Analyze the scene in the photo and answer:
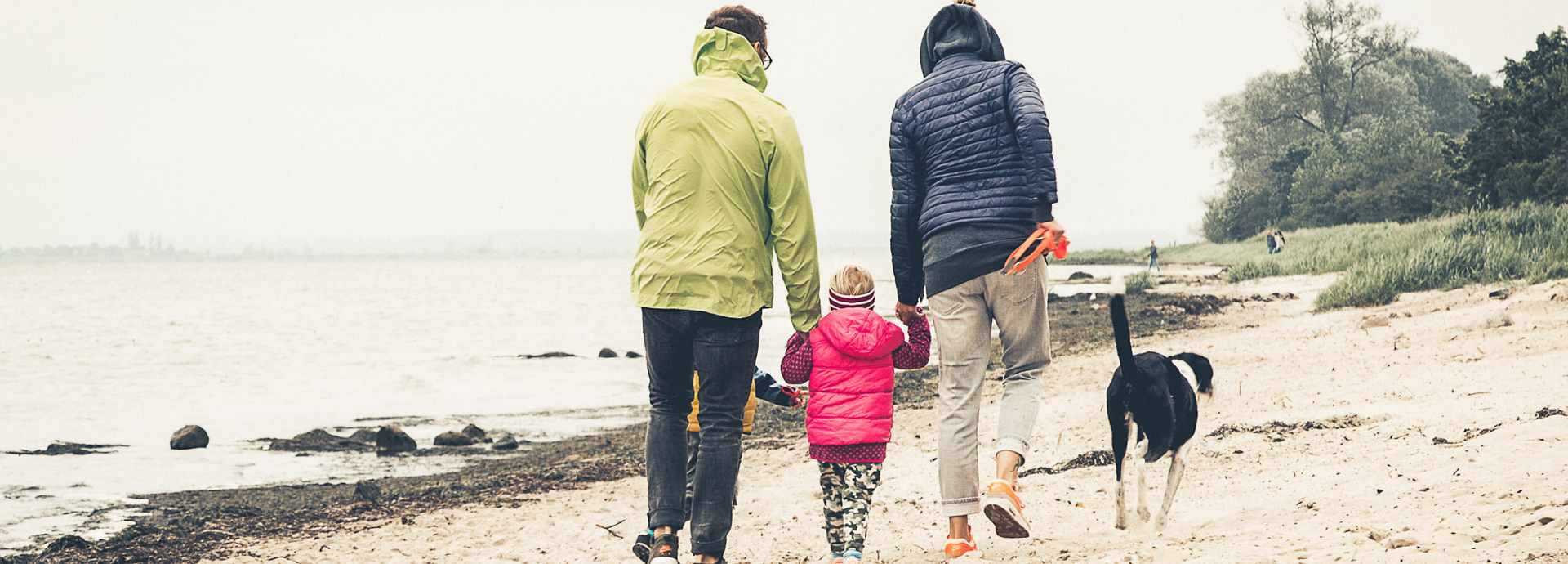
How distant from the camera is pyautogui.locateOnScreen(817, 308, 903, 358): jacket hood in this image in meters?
4.20

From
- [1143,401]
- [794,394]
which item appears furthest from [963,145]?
[794,394]

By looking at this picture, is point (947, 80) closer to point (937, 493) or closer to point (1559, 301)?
point (937, 493)

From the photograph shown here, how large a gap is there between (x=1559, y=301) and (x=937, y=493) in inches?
288

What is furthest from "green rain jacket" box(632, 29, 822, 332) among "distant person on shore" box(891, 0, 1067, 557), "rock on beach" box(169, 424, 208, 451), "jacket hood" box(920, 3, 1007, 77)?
"rock on beach" box(169, 424, 208, 451)

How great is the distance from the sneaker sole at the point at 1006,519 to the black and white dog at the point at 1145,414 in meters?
0.68

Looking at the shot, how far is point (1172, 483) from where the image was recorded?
4.55 m

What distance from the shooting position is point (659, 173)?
3.88m

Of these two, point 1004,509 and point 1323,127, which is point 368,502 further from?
point 1323,127

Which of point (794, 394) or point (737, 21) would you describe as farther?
point (794, 394)

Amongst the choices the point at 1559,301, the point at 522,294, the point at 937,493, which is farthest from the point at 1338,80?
the point at 937,493

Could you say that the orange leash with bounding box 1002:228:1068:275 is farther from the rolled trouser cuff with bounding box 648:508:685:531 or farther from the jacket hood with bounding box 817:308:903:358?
the rolled trouser cuff with bounding box 648:508:685:531

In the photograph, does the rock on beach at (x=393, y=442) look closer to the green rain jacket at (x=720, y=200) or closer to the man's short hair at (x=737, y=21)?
the green rain jacket at (x=720, y=200)

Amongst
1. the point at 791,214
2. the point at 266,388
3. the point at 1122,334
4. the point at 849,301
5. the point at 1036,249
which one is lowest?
the point at 266,388

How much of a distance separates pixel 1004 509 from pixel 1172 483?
0.96 metres
